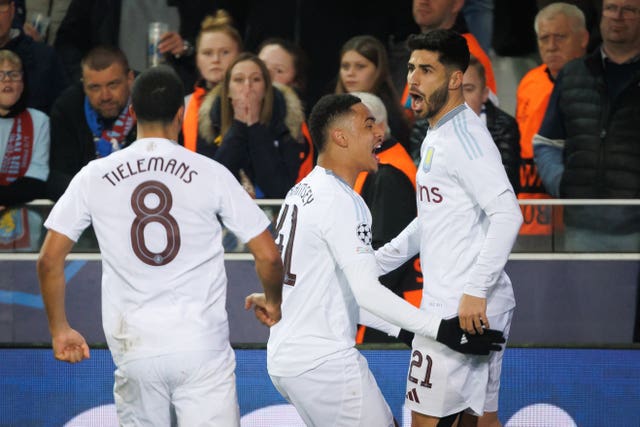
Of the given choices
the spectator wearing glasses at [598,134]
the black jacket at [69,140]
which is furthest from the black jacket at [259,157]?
the spectator wearing glasses at [598,134]

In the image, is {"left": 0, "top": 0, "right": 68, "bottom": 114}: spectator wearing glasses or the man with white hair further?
{"left": 0, "top": 0, "right": 68, "bottom": 114}: spectator wearing glasses

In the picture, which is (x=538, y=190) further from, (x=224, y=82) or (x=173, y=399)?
(x=173, y=399)

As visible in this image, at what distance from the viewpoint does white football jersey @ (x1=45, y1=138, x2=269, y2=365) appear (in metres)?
3.96

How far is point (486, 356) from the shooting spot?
4.29 m

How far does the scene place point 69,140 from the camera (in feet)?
21.4

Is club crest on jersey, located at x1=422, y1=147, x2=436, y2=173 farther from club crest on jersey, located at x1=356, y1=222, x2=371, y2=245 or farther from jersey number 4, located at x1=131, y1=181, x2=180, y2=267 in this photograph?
jersey number 4, located at x1=131, y1=181, x2=180, y2=267

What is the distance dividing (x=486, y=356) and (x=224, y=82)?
269cm

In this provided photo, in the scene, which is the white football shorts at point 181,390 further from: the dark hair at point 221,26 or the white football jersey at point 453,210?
the dark hair at point 221,26

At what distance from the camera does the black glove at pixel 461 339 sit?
4.03m

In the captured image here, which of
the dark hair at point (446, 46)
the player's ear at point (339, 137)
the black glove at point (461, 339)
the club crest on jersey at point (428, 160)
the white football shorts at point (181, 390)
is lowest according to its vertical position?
the white football shorts at point (181, 390)

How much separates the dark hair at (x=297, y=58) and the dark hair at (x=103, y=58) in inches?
35.0

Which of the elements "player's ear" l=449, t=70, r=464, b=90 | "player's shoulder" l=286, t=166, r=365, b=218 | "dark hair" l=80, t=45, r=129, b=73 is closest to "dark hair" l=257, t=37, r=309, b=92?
"dark hair" l=80, t=45, r=129, b=73

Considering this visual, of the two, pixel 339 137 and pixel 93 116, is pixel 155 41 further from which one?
pixel 339 137

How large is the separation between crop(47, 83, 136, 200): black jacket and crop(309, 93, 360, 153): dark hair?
249 cm
